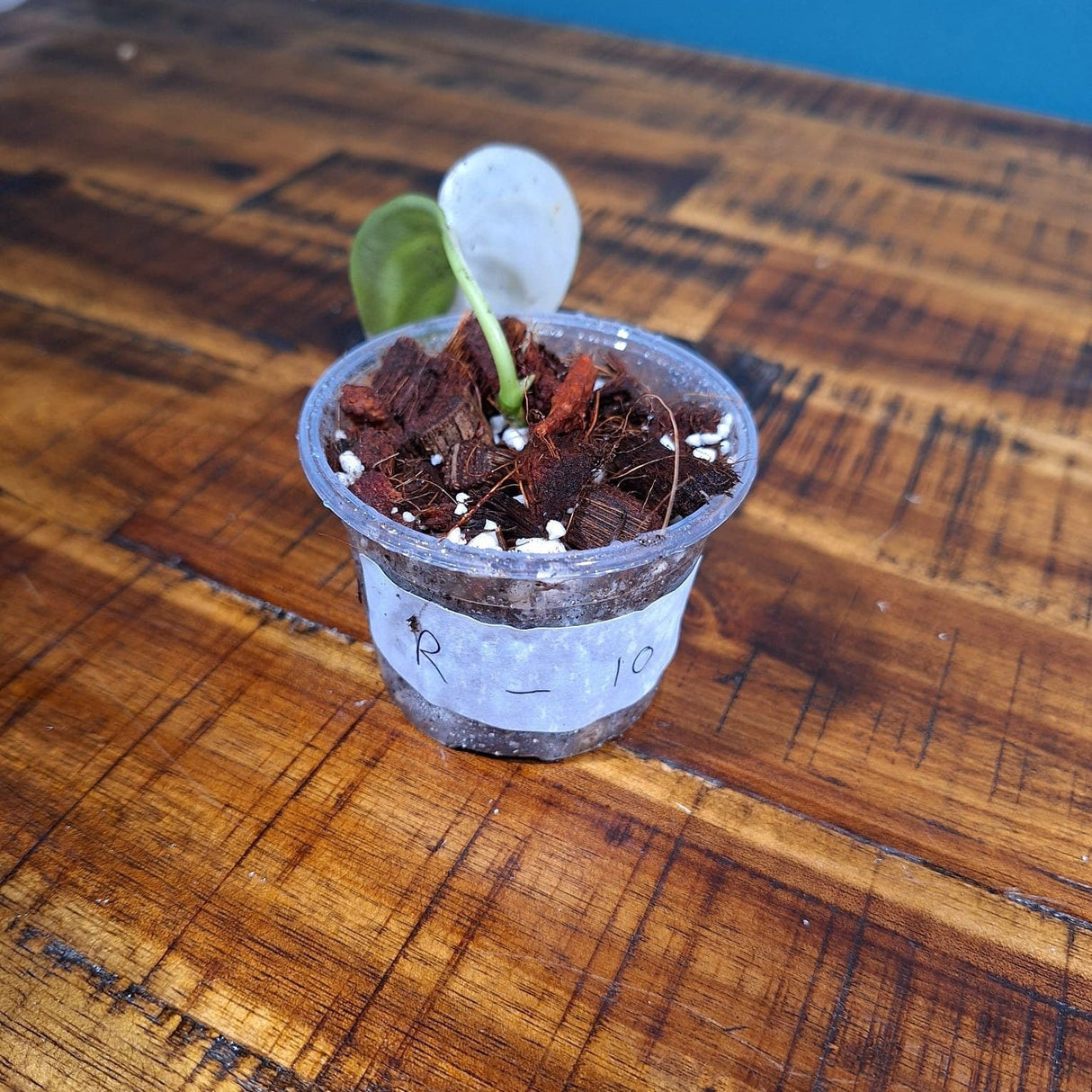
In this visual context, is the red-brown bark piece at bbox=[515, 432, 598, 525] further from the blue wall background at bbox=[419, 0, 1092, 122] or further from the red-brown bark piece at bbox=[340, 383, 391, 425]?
the blue wall background at bbox=[419, 0, 1092, 122]

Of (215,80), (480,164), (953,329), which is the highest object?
(480,164)

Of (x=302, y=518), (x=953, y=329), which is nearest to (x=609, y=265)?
(x=953, y=329)

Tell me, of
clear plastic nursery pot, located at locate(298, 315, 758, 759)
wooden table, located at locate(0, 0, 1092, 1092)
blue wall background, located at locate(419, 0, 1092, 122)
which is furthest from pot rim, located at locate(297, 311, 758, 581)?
blue wall background, located at locate(419, 0, 1092, 122)

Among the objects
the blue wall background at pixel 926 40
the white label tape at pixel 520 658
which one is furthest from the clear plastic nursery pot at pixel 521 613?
the blue wall background at pixel 926 40

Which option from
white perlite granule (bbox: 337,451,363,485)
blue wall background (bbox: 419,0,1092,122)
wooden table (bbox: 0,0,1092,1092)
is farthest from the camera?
blue wall background (bbox: 419,0,1092,122)

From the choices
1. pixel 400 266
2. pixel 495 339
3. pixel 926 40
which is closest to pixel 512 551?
pixel 495 339

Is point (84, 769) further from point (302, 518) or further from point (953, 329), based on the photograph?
point (953, 329)

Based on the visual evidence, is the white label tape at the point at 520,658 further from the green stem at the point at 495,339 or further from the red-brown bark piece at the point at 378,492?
the green stem at the point at 495,339

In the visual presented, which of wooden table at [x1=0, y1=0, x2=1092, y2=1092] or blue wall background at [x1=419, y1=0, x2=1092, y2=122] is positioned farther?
blue wall background at [x1=419, y1=0, x2=1092, y2=122]
